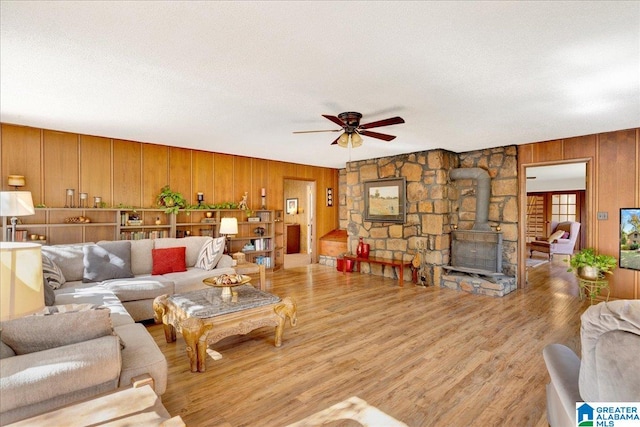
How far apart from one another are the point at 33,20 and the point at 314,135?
3.37 metres

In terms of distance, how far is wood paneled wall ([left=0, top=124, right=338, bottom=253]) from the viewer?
462 centimetres

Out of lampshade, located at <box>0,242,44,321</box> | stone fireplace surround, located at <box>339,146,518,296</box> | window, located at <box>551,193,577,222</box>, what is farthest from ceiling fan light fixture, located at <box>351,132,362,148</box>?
window, located at <box>551,193,577,222</box>

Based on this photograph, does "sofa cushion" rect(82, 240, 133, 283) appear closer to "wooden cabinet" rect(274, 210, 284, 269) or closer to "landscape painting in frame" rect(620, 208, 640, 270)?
"wooden cabinet" rect(274, 210, 284, 269)

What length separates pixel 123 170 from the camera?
213 inches

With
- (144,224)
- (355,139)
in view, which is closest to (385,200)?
(355,139)

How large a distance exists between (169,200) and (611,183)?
7.12 m

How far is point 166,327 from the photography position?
3320 millimetres

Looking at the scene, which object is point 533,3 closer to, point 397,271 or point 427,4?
point 427,4

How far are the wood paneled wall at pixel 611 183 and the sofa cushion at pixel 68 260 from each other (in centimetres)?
723

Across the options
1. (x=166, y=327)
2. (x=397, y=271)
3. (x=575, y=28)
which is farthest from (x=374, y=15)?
(x=397, y=271)

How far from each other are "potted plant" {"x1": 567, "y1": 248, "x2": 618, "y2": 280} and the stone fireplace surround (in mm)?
997

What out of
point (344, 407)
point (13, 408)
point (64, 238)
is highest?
point (64, 238)

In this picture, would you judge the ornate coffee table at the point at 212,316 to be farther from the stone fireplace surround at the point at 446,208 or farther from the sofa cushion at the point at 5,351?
the stone fireplace surround at the point at 446,208

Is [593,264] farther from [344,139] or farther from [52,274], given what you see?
[52,274]
